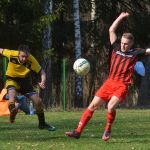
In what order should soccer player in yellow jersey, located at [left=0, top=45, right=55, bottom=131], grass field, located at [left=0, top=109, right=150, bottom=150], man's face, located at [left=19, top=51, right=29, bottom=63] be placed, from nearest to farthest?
1. grass field, located at [left=0, top=109, right=150, bottom=150]
2. man's face, located at [left=19, top=51, right=29, bottom=63]
3. soccer player in yellow jersey, located at [left=0, top=45, right=55, bottom=131]

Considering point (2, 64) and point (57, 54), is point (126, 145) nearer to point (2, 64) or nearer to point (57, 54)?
point (2, 64)

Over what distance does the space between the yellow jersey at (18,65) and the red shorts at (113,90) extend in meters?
2.25

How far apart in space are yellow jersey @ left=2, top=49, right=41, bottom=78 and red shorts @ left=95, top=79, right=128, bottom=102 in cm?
225

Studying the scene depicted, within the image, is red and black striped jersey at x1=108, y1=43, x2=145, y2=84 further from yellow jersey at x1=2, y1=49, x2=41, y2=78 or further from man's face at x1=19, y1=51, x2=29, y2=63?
yellow jersey at x1=2, y1=49, x2=41, y2=78

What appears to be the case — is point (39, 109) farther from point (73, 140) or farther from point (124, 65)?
point (124, 65)

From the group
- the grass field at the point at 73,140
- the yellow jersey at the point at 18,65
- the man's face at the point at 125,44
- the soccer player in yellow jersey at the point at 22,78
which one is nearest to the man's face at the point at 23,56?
the soccer player in yellow jersey at the point at 22,78

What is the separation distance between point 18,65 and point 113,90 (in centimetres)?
272

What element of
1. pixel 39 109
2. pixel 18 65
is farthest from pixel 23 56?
pixel 39 109

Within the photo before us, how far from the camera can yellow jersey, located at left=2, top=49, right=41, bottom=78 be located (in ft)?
42.4

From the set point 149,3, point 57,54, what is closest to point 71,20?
point 57,54

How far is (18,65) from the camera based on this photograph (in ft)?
42.6

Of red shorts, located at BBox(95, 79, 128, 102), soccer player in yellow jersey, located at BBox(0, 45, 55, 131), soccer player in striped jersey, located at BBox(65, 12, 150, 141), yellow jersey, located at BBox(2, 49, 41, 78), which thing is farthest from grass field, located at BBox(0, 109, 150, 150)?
yellow jersey, located at BBox(2, 49, 41, 78)

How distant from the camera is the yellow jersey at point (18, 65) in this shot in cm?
1293

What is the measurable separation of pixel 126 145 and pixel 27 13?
1772cm
